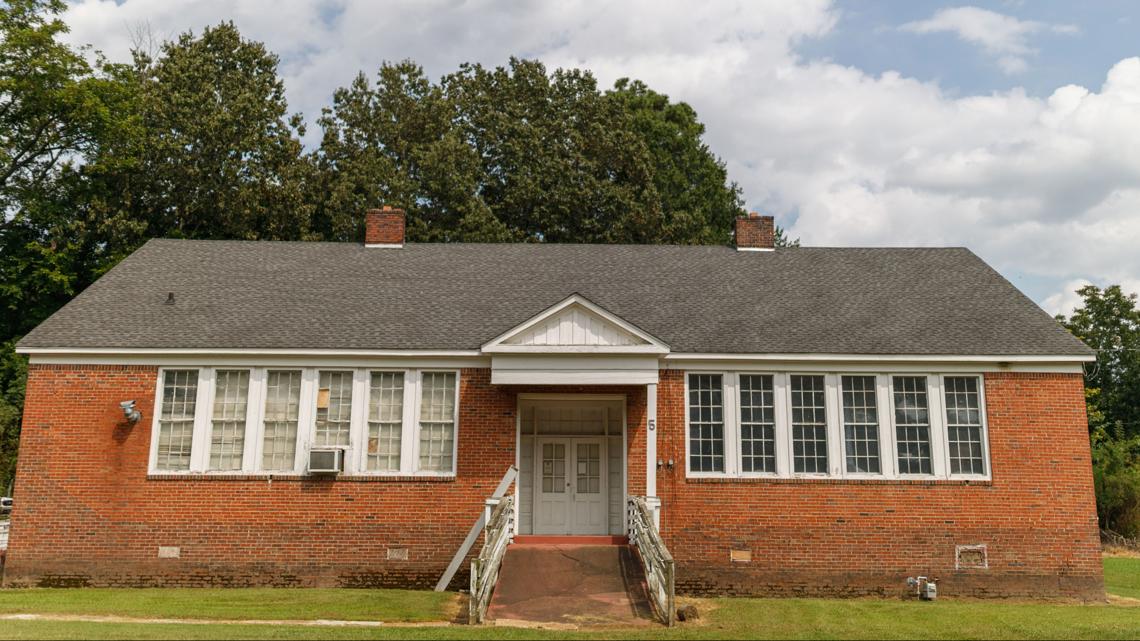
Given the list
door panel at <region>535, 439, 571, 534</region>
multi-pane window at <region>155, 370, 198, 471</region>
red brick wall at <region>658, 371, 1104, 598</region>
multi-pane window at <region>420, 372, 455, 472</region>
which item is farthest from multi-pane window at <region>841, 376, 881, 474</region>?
multi-pane window at <region>155, 370, 198, 471</region>

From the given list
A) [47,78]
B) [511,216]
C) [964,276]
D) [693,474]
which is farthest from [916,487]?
[47,78]

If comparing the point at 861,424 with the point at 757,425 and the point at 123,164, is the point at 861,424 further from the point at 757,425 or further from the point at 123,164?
the point at 123,164

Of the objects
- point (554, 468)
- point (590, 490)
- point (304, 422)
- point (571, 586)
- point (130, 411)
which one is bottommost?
point (571, 586)

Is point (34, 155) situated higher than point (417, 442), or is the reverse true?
point (34, 155)

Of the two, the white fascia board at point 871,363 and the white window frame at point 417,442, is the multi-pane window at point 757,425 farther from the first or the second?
the white window frame at point 417,442

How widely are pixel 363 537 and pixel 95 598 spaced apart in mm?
4190

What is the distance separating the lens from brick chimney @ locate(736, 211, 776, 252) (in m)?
20.2

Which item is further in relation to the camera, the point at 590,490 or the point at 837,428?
the point at 590,490

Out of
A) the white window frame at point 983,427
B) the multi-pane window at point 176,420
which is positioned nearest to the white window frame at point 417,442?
the multi-pane window at point 176,420

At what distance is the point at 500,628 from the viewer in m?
11.0

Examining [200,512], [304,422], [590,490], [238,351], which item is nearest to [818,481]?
[590,490]

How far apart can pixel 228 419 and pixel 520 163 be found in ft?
73.0

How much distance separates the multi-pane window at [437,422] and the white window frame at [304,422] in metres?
0.07

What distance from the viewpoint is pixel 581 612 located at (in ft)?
38.3
